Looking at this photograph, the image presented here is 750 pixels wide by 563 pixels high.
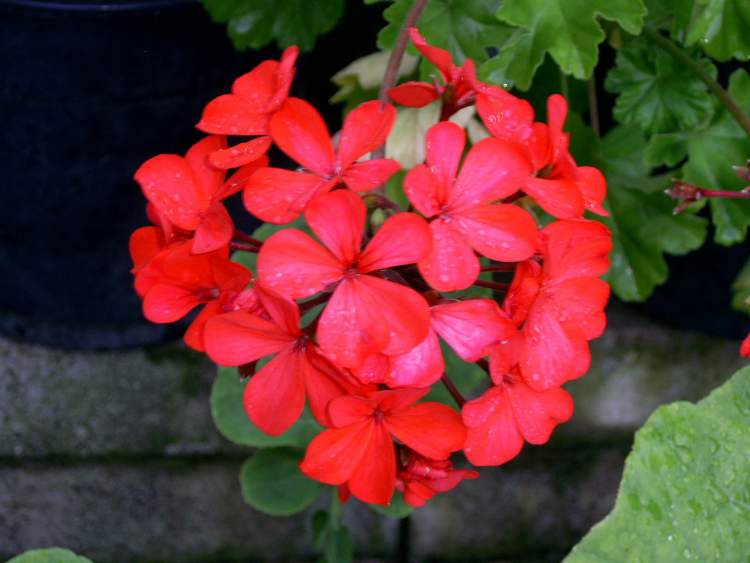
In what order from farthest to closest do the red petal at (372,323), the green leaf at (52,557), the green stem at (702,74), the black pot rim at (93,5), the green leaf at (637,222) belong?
the green leaf at (637,222), the black pot rim at (93,5), the green stem at (702,74), the green leaf at (52,557), the red petal at (372,323)

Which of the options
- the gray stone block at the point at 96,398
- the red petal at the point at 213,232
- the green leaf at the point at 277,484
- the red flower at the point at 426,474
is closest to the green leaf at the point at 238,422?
the green leaf at the point at 277,484

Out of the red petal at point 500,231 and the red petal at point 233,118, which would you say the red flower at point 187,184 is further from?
the red petal at point 500,231

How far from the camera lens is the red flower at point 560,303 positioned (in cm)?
62

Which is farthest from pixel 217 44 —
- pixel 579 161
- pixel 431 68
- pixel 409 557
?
Result: pixel 409 557

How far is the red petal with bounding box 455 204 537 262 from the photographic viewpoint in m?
0.60

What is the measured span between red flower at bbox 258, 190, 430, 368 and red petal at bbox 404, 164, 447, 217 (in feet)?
0.08

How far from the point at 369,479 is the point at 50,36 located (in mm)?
690

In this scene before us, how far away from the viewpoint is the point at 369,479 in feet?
2.11

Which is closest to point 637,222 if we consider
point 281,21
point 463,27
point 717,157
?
point 717,157

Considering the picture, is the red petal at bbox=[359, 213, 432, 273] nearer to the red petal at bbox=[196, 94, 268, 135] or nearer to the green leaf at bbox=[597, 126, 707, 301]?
the red petal at bbox=[196, 94, 268, 135]

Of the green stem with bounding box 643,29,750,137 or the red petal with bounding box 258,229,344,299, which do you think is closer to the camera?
the red petal with bounding box 258,229,344,299

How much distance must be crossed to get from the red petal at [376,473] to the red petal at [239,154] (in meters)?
0.20

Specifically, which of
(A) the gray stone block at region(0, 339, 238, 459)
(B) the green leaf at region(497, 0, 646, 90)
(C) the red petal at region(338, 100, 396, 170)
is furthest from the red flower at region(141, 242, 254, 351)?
(A) the gray stone block at region(0, 339, 238, 459)

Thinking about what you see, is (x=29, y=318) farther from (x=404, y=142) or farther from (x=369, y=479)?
(x=369, y=479)
